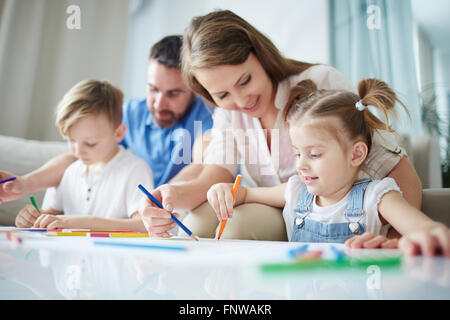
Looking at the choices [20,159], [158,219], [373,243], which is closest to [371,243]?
[373,243]

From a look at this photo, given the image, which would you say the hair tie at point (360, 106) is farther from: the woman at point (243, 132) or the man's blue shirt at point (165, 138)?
the man's blue shirt at point (165, 138)

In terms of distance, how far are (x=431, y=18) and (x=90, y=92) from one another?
2.97m

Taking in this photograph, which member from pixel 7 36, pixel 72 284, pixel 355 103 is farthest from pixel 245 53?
pixel 7 36

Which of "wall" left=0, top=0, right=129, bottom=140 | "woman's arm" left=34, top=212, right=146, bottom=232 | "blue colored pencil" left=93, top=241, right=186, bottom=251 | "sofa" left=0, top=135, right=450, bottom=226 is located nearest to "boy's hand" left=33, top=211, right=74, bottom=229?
"woman's arm" left=34, top=212, right=146, bottom=232

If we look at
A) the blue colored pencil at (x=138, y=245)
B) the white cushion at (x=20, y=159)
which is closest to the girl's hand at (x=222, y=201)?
the blue colored pencil at (x=138, y=245)

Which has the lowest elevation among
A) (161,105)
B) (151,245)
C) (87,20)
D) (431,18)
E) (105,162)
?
(151,245)

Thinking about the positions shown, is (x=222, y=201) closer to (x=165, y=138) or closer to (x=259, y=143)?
(x=259, y=143)

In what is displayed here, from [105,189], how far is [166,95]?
45cm

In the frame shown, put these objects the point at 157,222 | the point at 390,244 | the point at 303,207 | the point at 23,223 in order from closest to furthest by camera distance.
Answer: the point at 390,244
the point at 157,222
the point at 303,207
the point at 23,223

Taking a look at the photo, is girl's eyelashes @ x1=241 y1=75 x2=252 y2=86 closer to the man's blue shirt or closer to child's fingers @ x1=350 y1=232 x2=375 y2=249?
the man's blue shirt

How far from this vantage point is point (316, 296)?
324 millimetres

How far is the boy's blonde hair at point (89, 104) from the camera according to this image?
133cm

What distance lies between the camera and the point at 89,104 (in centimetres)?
135
